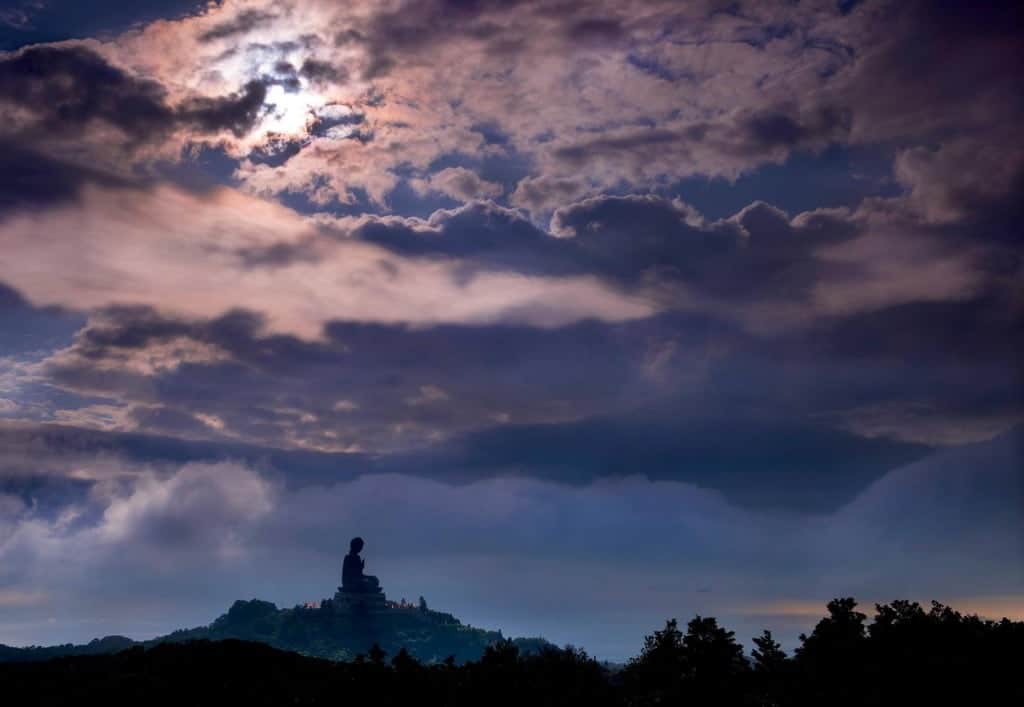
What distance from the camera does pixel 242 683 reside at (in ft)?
450

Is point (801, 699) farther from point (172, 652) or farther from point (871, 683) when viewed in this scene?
point (172, 652)

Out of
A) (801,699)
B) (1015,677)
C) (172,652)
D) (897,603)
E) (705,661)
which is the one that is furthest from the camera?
(172,652)

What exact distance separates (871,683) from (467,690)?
151 ft

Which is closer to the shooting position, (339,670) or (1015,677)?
(1015,677)

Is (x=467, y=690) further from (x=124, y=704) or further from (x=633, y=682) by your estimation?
(x=124, y=704)

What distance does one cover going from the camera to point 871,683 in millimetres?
112562

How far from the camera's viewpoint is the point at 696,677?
12462 cm

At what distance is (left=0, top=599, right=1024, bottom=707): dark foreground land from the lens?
4370 inches

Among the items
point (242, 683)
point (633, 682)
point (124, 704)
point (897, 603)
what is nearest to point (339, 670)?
point (242, 683)

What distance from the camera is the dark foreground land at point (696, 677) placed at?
11100 cm

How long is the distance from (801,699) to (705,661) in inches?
523

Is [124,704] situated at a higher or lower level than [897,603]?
lower

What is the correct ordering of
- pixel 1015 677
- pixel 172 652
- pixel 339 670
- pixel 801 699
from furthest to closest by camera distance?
pixel 172 652, pixel 339 670, pixel 801 699, pixel 1015 677

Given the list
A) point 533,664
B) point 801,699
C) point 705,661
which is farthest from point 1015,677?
point 533,664
